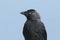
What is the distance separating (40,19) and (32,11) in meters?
0.39

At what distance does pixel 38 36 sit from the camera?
690 inches

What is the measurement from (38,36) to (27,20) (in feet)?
2.32

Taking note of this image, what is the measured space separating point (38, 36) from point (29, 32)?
39 centimetres

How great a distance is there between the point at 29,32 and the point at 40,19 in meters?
0.59

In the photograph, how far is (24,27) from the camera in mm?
17359

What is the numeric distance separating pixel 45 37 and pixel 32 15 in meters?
1.09

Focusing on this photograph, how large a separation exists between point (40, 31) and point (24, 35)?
1.94ft

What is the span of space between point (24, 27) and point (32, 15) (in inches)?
19.7

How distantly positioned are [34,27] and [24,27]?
13.6 inches

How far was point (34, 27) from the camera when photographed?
17.4m

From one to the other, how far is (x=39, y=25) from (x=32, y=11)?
1.81 ft

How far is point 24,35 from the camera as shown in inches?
686

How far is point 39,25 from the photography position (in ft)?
57.3

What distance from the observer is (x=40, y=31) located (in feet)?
57.6
